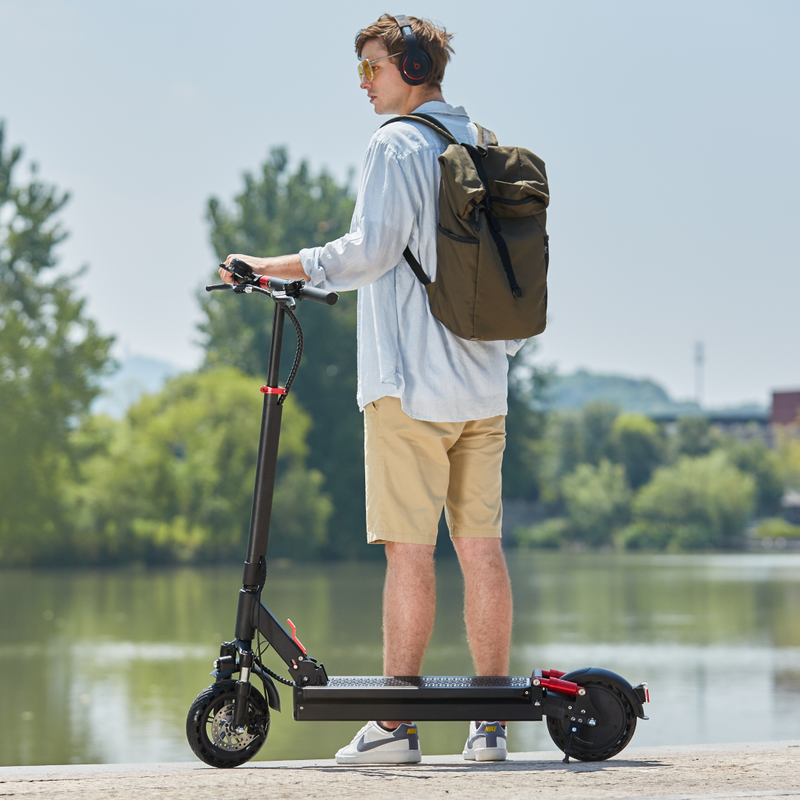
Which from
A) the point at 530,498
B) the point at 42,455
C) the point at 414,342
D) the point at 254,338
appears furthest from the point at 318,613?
the point at 530,498

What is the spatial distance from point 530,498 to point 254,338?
16.0 m

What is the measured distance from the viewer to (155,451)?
2992cm

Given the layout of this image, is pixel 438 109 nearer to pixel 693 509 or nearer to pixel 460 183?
pixel 460 183

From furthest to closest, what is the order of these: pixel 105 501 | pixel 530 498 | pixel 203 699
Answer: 1. pixel 530 498
2. pixel 105 501
3. pixel 203 699

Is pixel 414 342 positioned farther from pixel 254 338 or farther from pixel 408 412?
pixel 254 338

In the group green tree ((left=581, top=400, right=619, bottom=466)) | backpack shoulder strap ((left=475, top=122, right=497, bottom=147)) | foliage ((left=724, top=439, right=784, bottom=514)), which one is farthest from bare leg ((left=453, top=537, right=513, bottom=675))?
green tree ((left=581, top=400, right=619, bottom=466))

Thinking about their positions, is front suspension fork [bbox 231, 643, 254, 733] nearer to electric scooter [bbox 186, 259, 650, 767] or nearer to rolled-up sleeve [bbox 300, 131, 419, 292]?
electric scooter [bbox 186, 259, 650, 767]

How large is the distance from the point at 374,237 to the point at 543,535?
42903 mm

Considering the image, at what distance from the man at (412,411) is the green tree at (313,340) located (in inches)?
1226

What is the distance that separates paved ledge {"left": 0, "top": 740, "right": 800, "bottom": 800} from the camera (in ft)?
7.01

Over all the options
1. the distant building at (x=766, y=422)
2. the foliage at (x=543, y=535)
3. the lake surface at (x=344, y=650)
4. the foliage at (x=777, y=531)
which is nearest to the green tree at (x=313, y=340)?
the foliage at (x=543, y=535)

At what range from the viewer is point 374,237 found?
2697 mm

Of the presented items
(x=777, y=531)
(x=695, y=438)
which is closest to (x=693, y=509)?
(x=777, y=531)

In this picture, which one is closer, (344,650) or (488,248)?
(488,248)
